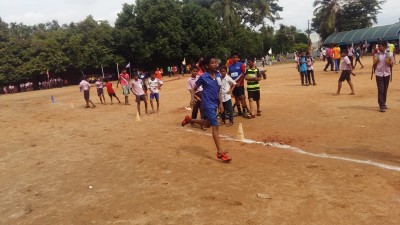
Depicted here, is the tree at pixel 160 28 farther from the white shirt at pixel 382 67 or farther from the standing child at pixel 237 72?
the white shirt at pixel 382 67

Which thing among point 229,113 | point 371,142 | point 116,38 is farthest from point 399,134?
point 116,38

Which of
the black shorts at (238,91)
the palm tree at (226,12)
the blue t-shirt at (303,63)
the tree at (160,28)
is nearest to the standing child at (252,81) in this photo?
the black shorts at (238,91)

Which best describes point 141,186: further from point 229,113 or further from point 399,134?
point 399,134

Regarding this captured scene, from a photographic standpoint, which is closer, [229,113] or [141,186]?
[141,186]

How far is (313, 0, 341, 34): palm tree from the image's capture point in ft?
180

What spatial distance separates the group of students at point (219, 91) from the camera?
629 cm

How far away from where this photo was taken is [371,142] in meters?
6.75

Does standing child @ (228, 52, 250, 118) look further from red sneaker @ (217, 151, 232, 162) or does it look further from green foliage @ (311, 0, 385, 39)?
green foliage @ (311, 0, 385, 39)

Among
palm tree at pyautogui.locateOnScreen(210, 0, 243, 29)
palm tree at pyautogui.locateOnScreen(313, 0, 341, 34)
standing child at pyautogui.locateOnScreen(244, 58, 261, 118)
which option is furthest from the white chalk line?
palm tree at pyautogui.locateOnScreen(313, 0, 341, 34)

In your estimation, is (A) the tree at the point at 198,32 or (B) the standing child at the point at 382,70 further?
(A) the tree at the point at 198,32

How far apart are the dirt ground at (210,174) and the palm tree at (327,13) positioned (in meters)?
48.8

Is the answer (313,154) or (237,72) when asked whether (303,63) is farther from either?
(313,154)

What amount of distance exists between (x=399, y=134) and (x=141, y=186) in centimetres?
522

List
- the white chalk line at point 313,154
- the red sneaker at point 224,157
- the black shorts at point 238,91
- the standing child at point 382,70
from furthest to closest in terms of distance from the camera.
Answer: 1. the black shorts at point 238,91
2. the standing child at point 382,70
3. the red sneaker at point 224,157
4. the white chalk line at point 313,154
